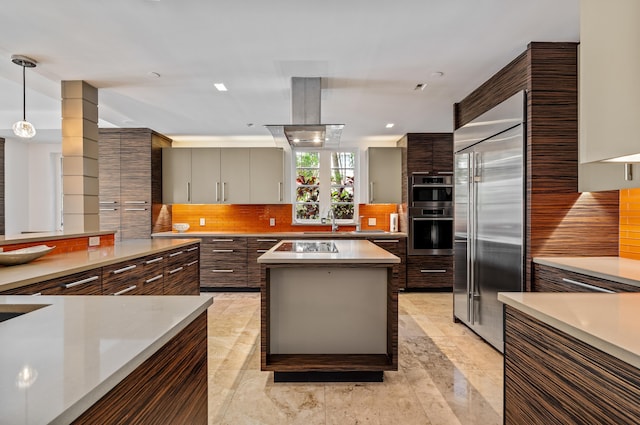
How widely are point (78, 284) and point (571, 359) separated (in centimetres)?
252

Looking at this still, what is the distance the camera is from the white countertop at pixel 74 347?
0.62m

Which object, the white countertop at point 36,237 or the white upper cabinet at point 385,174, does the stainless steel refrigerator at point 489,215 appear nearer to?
the white upper cabinet at point 385,174

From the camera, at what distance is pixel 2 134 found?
553 centimetres

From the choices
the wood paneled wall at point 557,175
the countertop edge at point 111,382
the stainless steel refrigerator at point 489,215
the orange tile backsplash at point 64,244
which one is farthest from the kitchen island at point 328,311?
the orange tile backsplash at point 64,244

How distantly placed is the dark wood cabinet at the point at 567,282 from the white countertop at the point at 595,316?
64 centimetres

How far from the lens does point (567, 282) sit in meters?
2.42

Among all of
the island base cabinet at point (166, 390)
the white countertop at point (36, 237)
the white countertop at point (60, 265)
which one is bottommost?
the island base cabinet at point (166, 390)

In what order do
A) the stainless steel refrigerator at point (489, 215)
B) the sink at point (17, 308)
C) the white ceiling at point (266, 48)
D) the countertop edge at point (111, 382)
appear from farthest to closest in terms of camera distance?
the stainless steel refrigerator at point (489, 215), the white ceiling at point (266, 48), the sink at point (17, 308), the countertop edge at point (111, 382)

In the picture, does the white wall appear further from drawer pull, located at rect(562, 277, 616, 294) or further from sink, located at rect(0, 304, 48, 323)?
drawer pull, located at rect(562, 277, 616, 294)

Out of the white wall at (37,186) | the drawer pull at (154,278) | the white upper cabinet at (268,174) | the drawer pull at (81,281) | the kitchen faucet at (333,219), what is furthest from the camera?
the white wall at (37,186)

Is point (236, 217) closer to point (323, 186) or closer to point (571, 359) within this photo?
point (323, 186)

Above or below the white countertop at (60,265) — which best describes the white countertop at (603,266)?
above

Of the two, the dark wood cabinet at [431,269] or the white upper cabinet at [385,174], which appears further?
the white upper cabinet at [385,174]

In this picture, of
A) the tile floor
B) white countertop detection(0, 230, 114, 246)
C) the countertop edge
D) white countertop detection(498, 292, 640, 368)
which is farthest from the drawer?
white countertop detection(498, 292, 640, 368)
